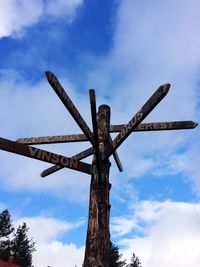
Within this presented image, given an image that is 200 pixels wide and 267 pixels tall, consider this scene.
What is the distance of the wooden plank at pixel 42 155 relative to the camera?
4621mm

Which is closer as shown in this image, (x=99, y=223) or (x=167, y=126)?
(x=99, y=223)

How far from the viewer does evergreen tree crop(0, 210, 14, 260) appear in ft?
155

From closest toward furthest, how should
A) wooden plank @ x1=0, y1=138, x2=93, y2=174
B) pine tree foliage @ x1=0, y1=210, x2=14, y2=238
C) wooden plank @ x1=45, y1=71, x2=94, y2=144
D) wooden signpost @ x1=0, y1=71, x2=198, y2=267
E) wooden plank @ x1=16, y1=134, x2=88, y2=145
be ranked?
wooden plank @ x1=45, y1=71, x2=94, y2=144 → wooden signpost @ x1=0, y1=71, x2=198, y2=267 → wooden plank @ x1=0, y1=138, x2=93, y2=174 → wooden plank @ x1=16, y1=134, x2=88, y2=145 → pine tree foliage @ x1=0, y1=210, x2=14, y2=238

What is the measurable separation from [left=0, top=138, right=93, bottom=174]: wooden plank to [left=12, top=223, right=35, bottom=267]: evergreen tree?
44.2 meters

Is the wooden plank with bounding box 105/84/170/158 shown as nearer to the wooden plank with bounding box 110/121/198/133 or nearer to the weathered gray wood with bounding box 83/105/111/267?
the weathered gray wood with bounding box 83/105/111/267

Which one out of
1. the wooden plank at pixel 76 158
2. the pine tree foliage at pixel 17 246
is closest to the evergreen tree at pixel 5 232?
the pine tree foliage at pixel 17 246

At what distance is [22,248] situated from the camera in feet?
154

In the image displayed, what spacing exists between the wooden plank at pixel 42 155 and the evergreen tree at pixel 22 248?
44162 millimetres

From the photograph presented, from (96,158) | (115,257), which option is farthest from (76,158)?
(115,257)

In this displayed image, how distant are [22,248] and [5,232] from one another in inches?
182

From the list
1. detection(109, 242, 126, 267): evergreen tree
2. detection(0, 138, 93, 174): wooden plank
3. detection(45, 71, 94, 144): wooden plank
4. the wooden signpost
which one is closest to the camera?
detection(45, 71, 94, 144): wooden plank

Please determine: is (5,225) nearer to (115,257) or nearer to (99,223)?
(115,257)

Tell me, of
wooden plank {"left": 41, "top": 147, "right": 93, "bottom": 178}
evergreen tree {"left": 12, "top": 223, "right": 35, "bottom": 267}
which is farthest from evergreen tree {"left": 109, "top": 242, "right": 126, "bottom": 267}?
wooden plank {"left": 41, "top": 147, "right": 93, "bottom": 178}

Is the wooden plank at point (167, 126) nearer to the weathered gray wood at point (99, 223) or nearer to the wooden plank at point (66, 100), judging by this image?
the weathered gray wood at point (99, 223)
